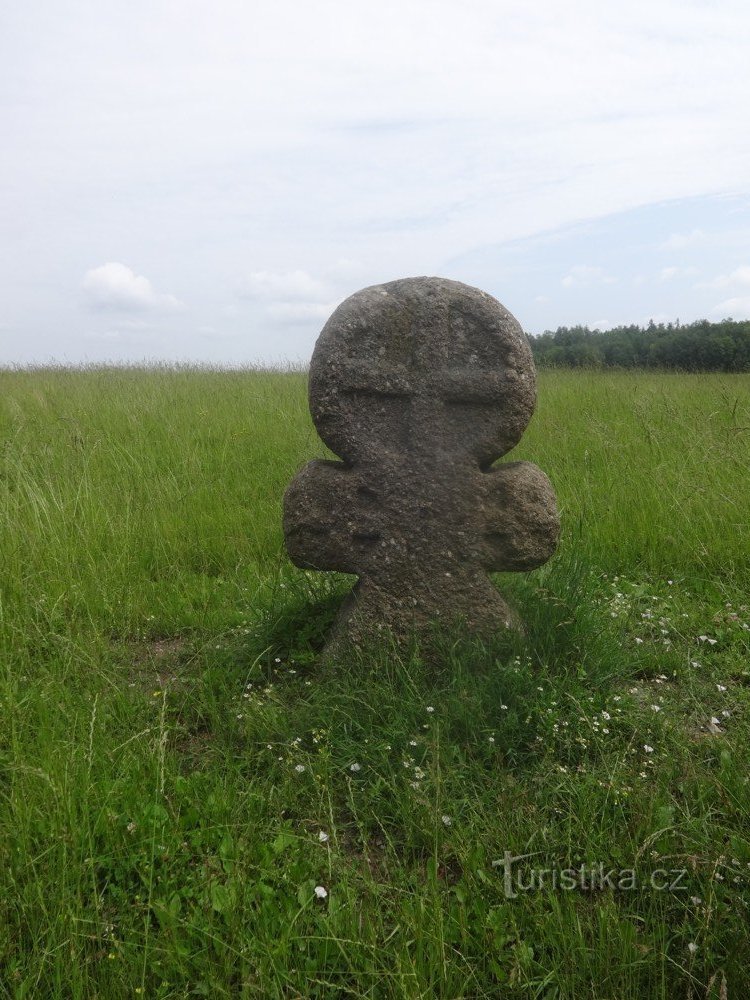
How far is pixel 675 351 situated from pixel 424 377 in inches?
411

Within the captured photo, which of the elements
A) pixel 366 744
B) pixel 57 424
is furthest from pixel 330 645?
pixel 57 424

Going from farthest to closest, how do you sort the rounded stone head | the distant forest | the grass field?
1. the distant forest
2. the rounded stone head
3. the grass field

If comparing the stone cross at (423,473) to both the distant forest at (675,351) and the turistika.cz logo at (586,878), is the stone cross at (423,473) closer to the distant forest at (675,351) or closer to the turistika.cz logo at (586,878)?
the turistika.cz logo at (586,878)

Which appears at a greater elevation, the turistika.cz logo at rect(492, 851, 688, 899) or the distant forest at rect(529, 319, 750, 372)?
the distant forest at rect(529, 319, 750, 372)

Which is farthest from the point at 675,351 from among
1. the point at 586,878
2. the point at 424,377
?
the point at 586,878

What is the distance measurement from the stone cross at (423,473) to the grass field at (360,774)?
0.22 meters

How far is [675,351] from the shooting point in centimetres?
1263

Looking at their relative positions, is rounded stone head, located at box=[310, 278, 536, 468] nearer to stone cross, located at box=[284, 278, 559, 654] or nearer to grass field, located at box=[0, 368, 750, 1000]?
stone cross, located at box=[284, 278, 559, 654]

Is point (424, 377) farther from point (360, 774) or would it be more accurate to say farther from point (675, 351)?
point (675, 351)

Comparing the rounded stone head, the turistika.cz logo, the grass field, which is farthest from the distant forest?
the turistika.cz logo

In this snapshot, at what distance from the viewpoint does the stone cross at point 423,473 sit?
3.33 metres

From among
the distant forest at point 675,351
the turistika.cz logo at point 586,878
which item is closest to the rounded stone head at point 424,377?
the turistika.cz logo at point 586,878

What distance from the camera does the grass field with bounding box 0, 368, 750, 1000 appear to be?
2.10 meters

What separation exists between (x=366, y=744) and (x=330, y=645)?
581 millimetres
